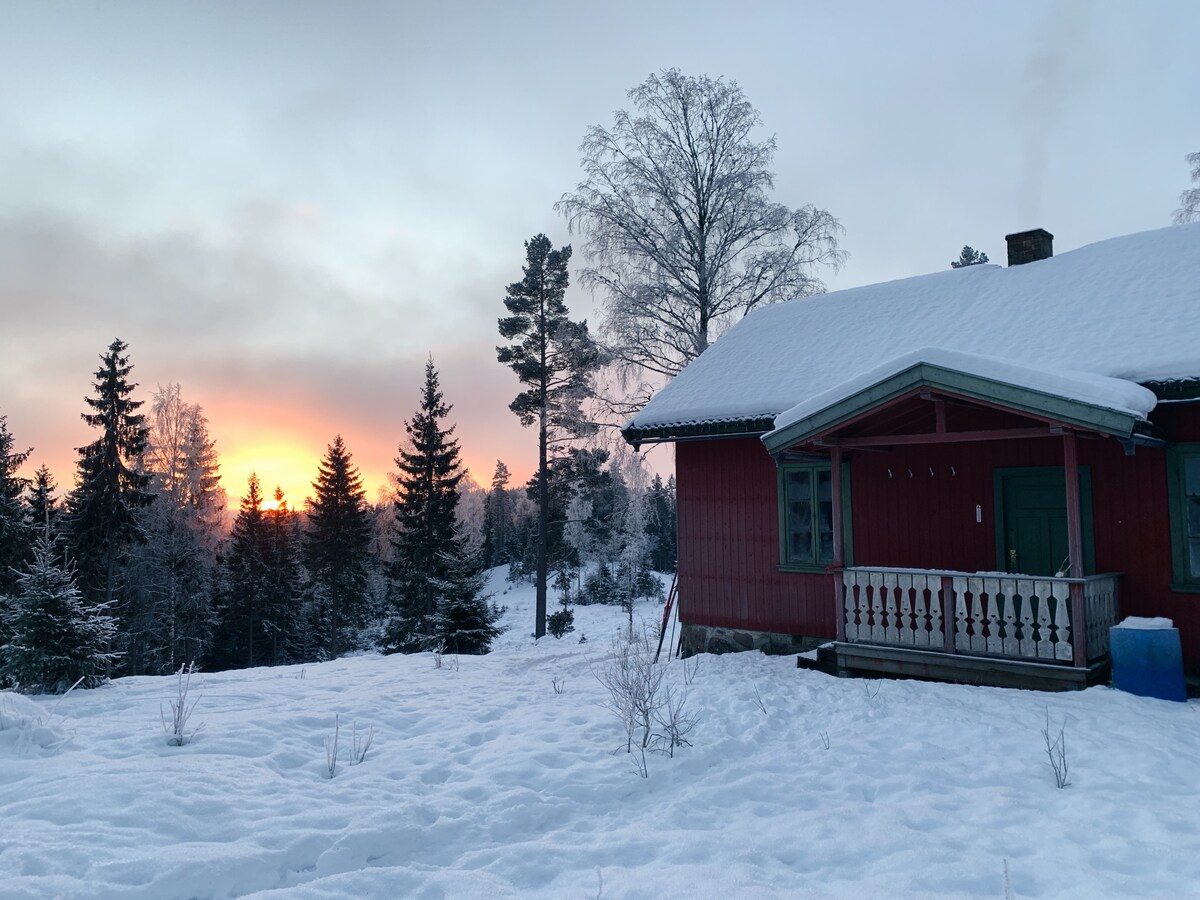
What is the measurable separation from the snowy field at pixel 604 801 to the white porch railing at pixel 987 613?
57 centimetres

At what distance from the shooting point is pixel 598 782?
543cm

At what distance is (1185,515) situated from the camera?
26.2ft

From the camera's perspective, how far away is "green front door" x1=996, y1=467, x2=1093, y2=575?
895 cm

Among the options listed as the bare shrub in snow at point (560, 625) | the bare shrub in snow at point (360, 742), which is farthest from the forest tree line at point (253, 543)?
the bare shrub in snow at point (360, 742)

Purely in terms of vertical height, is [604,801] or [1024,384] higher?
[1024,384]

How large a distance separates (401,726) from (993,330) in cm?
873

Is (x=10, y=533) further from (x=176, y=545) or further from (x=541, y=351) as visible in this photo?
(x=541, y=351)

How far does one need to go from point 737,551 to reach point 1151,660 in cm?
512

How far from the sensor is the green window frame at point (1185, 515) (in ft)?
26.1

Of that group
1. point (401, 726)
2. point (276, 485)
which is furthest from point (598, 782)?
point (276, 485)

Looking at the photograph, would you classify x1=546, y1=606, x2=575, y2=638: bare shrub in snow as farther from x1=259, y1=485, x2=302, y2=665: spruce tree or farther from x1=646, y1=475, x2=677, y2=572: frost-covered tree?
x1=646, y1=475, x2=677, y2=572: frost-covered tree

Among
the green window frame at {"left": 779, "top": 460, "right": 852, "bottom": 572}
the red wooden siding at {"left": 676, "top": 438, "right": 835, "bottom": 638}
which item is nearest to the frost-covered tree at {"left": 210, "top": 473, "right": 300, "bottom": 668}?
the red wooden siding at {"left": 676, "top": 438, "right": 835, "bottom": 638}

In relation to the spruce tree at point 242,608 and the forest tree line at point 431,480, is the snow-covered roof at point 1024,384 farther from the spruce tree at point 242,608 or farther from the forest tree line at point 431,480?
the spruce tree at point 242,608

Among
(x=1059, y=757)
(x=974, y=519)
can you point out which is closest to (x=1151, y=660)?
(x=1059, y=757)
